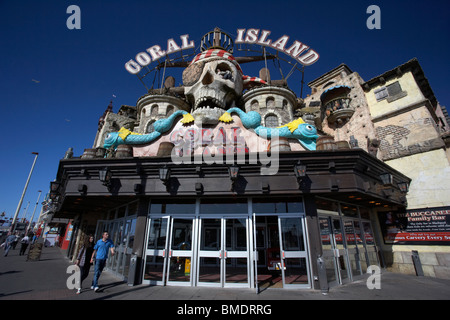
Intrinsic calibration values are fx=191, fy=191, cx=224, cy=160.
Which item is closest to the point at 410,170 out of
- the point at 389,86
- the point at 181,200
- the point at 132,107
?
the point at 389,86

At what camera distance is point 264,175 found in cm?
728

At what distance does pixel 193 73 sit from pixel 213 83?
2141mm

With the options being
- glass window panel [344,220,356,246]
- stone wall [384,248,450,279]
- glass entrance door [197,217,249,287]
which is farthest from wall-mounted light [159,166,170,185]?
stone wall [384,248,450,279]

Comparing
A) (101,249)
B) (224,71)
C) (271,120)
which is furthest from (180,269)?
(224,71)

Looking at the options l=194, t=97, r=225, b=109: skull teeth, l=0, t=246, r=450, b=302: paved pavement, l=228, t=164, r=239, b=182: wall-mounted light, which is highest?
l=194, t=97, r=225, b=109: skull teeth

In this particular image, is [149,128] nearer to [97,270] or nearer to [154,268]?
→ [154,268]

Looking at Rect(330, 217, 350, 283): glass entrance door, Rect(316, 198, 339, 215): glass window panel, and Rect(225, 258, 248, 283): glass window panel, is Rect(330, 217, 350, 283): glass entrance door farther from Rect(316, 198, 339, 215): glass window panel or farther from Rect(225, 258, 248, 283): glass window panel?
Rect(225, 258, 248, 283): glass window panel

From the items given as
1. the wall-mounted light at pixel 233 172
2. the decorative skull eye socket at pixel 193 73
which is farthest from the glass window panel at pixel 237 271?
the decorative skull eye socket at pixel 193 73

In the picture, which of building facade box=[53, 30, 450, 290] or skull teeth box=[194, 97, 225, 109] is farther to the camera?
→ skull teeth box=[194, 97, 225, 109]

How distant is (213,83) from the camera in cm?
1315

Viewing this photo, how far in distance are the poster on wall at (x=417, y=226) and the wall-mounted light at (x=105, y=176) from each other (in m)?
14.4

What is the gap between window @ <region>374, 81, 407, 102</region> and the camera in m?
12.8

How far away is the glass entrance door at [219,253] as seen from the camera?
6.92 metres

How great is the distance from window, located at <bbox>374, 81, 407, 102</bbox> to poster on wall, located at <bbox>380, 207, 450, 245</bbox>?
750cm
